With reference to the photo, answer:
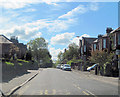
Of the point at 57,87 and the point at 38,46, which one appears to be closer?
the point at 57,87

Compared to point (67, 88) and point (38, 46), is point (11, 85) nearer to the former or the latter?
point (67, 88)

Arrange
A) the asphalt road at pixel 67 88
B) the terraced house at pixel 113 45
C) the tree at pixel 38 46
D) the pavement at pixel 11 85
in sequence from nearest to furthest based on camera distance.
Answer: the pavement at pixel 11 85
the asphalt road at pixel 67 88
the terraced house at pixel 113 45
the tree at pixel 38 46

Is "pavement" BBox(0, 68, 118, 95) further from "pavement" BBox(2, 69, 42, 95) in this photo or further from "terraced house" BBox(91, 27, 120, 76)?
"terraced house" BBox(91, 27, 120, 76)

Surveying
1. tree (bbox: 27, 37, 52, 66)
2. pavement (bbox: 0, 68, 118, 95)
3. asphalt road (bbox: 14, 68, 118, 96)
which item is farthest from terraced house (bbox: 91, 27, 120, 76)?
tree (bbox: 27, 37, 52, 66)

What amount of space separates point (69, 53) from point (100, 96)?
2779 inches

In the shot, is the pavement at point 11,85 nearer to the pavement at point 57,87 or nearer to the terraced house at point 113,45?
the pavement at point 57,87

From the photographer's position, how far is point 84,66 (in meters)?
45.9

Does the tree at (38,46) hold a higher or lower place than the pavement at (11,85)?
higher

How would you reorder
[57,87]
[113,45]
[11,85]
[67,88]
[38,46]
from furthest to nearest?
1. [38,46]
2. [113,45]
3. [11,85]
4. [57,87]
5. [67,88]

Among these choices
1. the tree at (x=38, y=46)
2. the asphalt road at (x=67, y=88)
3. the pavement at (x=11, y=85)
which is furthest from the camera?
the tree at (x=38, y=46)

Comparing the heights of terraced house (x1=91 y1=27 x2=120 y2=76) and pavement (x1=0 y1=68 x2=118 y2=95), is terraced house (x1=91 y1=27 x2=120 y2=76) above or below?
above

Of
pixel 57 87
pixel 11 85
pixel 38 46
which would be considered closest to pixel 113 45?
pixel 57 87

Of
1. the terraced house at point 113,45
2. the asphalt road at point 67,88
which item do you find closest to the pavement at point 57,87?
the asphalt road at point 67,88

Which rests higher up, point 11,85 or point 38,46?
point 38,46
